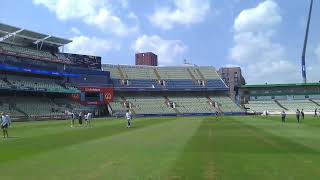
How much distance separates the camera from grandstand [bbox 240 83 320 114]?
5389 inches

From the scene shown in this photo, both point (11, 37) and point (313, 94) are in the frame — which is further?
point (313, 94)

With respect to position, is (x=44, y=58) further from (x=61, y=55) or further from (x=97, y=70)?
(x=97, y=70)

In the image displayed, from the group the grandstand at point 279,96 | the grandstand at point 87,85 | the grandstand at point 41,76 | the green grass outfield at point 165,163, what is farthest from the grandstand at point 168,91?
the green grass outfield at point 165,163

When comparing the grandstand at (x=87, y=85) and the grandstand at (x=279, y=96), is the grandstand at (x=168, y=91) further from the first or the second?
the grandstand at (x=279, y=96)

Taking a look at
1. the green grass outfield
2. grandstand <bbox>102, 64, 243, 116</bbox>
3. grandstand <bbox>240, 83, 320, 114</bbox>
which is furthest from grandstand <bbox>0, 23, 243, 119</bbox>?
the green grass outfield

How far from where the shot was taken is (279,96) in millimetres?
143000

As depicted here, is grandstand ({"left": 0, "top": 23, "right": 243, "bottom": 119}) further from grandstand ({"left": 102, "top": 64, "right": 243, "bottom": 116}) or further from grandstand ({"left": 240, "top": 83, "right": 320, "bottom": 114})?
grandstand ({"left": 240, "top": 83, "right": 320, "bottom": 114})

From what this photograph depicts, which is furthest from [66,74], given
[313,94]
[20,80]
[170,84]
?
[313,94]

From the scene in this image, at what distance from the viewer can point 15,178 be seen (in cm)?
1451

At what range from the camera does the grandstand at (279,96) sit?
137 meters

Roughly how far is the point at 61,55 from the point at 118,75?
2274 centimetres

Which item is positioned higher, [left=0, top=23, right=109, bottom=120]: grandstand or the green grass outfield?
[left=0, top=23, right=109, bottom=120]: grandstand

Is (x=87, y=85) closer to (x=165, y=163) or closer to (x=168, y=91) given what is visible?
(x=168, y=91)

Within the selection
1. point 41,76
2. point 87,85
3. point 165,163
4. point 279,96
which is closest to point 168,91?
point 87,85
